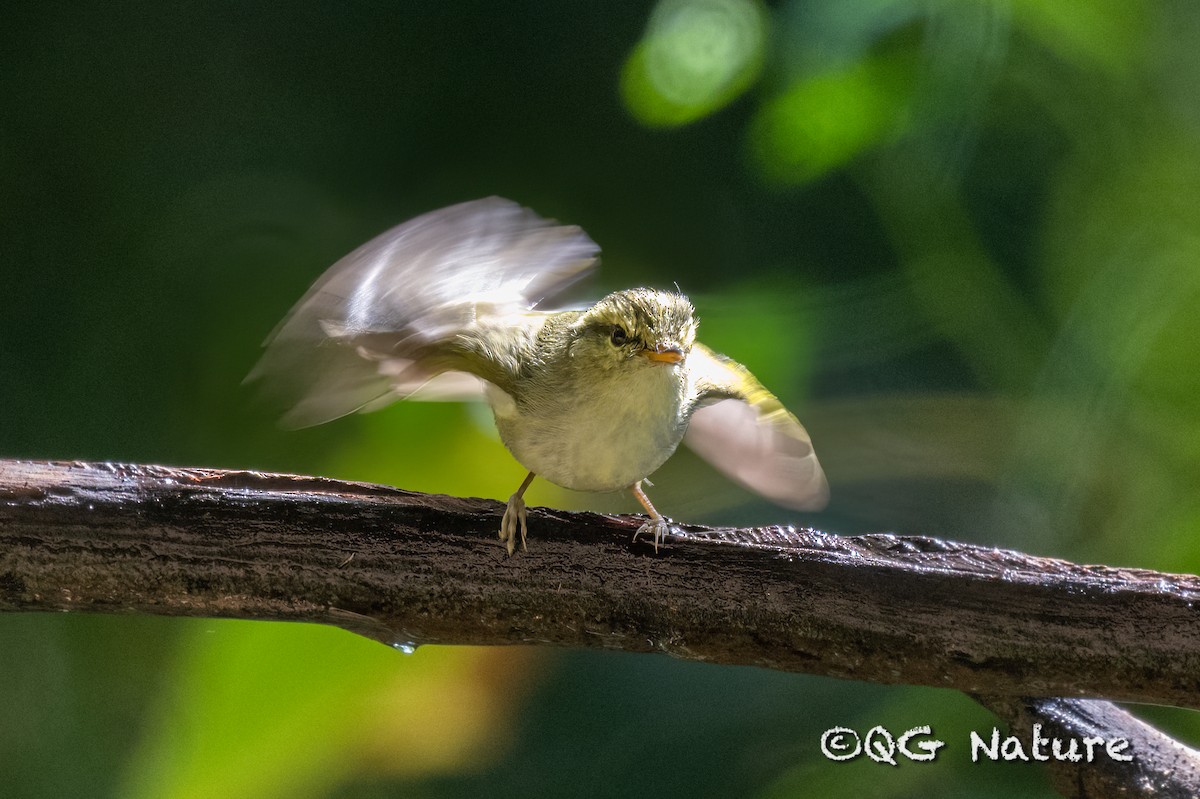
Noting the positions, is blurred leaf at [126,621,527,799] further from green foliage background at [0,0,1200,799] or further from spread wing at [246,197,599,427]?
spread wing at [246,197,599,427]

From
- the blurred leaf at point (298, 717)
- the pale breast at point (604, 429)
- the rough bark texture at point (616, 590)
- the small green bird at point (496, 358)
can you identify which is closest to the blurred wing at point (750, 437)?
the small green bird at point (496, 358)

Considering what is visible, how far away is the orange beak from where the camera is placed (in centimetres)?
156

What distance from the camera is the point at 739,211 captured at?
2482mm

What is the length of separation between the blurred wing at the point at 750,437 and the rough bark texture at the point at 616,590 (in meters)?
0.44

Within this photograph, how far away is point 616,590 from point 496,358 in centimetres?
47

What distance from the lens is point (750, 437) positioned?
2.12 meters

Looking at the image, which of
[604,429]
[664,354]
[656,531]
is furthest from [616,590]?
[664,354]

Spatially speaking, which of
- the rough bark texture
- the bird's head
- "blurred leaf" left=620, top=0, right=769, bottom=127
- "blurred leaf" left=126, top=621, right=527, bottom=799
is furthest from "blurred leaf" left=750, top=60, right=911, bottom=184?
"blurred leaf" left=126, top=621, right=527, bottom=799

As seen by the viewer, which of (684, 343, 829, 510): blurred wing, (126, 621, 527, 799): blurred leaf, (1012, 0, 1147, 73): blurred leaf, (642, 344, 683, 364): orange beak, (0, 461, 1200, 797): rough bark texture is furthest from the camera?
(1012, 0, 1147, 73): blurred leaf

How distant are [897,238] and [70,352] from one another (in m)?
→ 2.20

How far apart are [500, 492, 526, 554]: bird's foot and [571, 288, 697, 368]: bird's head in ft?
0.95

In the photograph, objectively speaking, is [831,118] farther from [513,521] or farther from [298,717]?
[298,717]

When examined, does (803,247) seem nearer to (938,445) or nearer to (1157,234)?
(938,445)

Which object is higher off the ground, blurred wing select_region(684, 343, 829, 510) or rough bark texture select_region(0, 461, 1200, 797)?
blurred wing select_region(684, 343, 829, 510)
